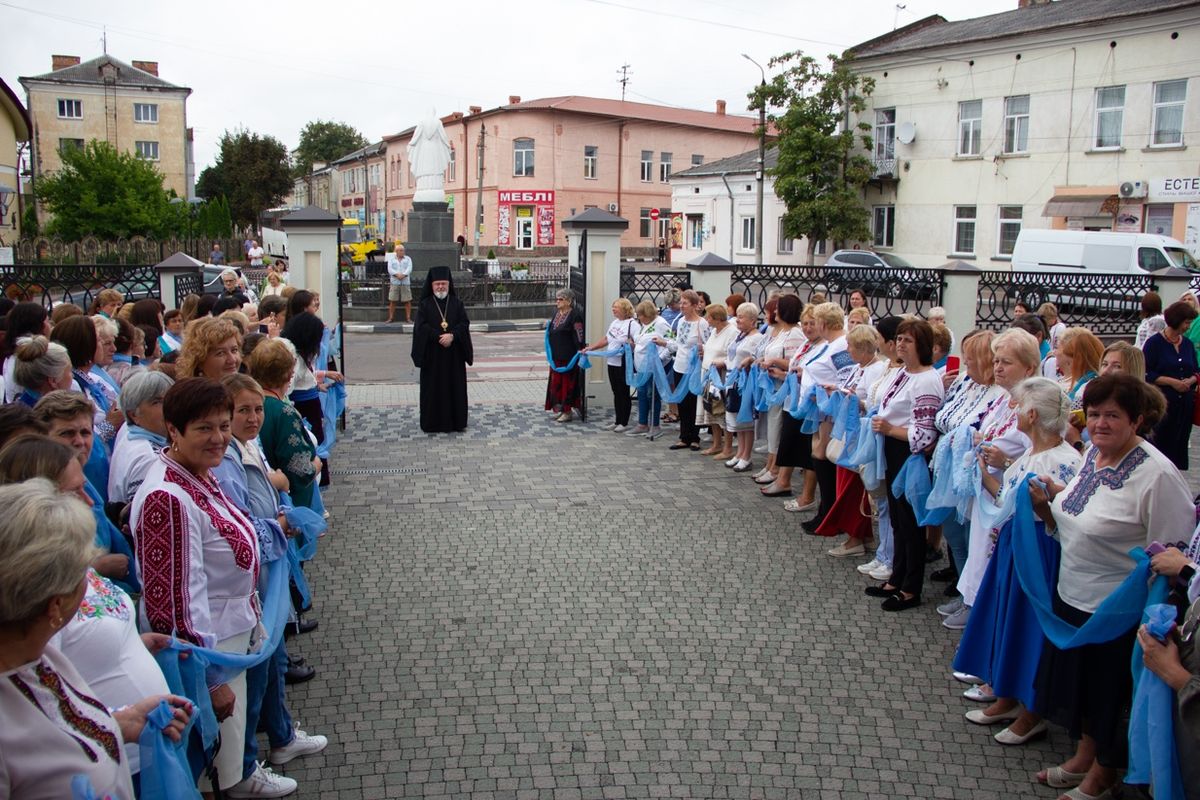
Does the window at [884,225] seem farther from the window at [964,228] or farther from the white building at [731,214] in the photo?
the window at [964,228]

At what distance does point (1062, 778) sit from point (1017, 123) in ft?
112

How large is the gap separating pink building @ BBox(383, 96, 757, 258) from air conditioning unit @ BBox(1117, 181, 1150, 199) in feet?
105

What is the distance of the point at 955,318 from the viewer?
14.2 m

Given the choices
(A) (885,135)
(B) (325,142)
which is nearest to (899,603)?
(A) (885,135)

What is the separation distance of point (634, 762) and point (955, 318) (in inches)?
450

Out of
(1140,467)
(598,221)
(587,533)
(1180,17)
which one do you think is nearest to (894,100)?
(1180,17)

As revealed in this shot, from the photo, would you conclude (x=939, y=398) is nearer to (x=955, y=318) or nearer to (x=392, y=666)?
(x=392, y=666)

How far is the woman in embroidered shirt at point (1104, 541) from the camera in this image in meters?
3.85

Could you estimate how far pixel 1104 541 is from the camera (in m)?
3.97

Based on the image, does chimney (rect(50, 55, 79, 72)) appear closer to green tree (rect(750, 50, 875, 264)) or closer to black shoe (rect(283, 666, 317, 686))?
green tree (rect(750, 50, 875, 264))

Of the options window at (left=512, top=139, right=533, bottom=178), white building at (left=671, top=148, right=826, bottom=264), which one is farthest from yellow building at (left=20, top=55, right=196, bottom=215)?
white building at (left=671, top=148, right=826, bottom=264)

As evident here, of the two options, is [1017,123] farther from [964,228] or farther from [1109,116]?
[964,228]

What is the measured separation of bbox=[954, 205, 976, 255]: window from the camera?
35625mm

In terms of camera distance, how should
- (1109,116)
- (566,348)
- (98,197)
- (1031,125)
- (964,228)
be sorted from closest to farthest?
1. (566,348)
2. (1109,116)
3. (1031,125)
4. (964,228)
5. (98,197)
